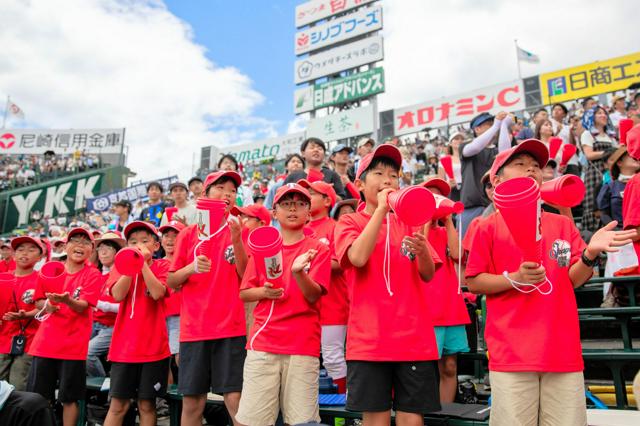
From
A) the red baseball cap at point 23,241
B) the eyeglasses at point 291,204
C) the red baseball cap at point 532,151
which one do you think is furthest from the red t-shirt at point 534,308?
the red baseball cap at point 23,241

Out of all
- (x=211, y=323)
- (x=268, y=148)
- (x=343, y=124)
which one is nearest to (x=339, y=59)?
(x=343, y=124)

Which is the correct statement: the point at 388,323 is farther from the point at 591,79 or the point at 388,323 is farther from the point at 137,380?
the point at 591,79

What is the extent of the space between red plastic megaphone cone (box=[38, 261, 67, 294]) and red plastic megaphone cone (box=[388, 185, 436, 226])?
3.78m

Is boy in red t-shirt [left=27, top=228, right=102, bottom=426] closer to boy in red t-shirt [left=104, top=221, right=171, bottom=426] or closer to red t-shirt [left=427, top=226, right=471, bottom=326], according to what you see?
boy in red t-shirt [left=104, top=221, right=171, bottom=426]

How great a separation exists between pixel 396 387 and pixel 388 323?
324 millimetres

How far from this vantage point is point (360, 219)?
269 cm

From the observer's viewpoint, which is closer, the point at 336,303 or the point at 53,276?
the point at 336,303

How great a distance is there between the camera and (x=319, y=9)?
2872 centimetres

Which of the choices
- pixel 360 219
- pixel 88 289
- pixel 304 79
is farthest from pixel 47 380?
pixel 304 79

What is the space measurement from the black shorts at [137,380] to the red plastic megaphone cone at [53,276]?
139cm

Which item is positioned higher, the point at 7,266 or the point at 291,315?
the point at 7,266

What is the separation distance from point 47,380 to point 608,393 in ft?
14.5

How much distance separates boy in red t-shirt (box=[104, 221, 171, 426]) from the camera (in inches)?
141

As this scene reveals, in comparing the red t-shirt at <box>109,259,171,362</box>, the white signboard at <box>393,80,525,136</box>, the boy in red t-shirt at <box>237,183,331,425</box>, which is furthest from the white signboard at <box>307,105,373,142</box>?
the boy in red t-shirt at <box>237,183,331,425</box>
